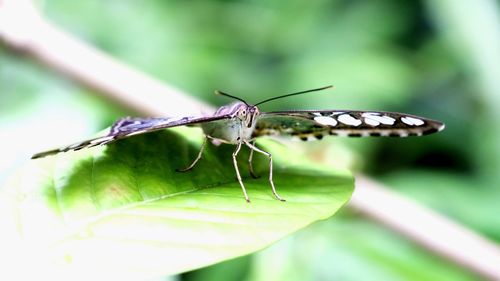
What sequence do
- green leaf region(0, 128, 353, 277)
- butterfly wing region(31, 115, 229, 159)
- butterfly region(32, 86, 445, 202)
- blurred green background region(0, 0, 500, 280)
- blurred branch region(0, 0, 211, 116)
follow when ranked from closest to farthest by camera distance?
1. green leaf region(0, 128, 353, 277)
2. butterfly wing region(31, 115, 229, 159)
3. butterfly region(32, 86, 445, 202)
4. blurred branch region(0, 0, 211, 116)
5. blurred green background region(0, 0, 500, 280)

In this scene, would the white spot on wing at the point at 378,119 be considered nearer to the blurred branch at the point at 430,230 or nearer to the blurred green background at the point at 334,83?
the blurred branch at the point at 430,230

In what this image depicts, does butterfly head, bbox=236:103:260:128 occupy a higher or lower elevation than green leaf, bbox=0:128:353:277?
higher

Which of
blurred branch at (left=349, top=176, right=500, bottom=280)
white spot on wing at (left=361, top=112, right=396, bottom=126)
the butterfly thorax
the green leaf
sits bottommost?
blurred branch at (left=349, top=176, right=500, bottom=280)

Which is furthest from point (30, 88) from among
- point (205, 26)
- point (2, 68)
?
point (205, 26)

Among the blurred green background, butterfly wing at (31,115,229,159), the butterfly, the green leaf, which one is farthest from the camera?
the blurred green background

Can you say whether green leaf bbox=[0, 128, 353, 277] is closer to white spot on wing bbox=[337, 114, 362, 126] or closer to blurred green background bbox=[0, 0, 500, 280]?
white spot on wing bbox=[337, 114, 362, 126]

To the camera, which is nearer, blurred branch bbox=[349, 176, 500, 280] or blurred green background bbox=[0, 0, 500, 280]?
blurred branch bbox=[349, 176, 500, 280]

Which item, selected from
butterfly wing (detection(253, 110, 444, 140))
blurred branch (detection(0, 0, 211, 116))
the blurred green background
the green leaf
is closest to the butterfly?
butterfly wing (detection(253, 110, 444, 140))

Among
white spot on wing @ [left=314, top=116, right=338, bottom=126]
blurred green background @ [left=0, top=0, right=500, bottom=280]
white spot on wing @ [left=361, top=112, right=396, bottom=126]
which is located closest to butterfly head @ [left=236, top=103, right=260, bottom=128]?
white spot on wing @ [left=314, top=116, right=338, bottom=126]

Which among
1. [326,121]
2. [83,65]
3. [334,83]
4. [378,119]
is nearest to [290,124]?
[326,121]
